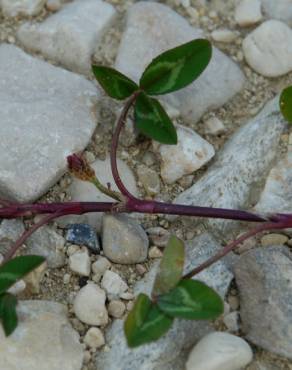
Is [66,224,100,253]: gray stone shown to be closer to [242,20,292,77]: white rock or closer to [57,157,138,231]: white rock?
[57,157,138,231]: white rock

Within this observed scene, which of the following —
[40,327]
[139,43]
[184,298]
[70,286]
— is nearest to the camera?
[184,298]

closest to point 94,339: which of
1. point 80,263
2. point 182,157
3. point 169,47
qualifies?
point 80,263

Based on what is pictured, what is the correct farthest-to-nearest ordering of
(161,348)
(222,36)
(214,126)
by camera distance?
(222,36), (214,126), (161,348)

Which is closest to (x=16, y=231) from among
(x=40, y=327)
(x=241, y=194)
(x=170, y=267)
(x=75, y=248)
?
(x=75, y=248)

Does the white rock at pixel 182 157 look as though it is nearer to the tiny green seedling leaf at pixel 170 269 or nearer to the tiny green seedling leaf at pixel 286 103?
the tiny green seedling leaf at pixel 286 103

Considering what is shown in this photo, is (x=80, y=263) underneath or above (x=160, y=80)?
underneath

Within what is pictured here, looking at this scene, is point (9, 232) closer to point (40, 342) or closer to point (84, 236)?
point (84, 236)

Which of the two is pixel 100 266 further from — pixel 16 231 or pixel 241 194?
pixel 241 194
